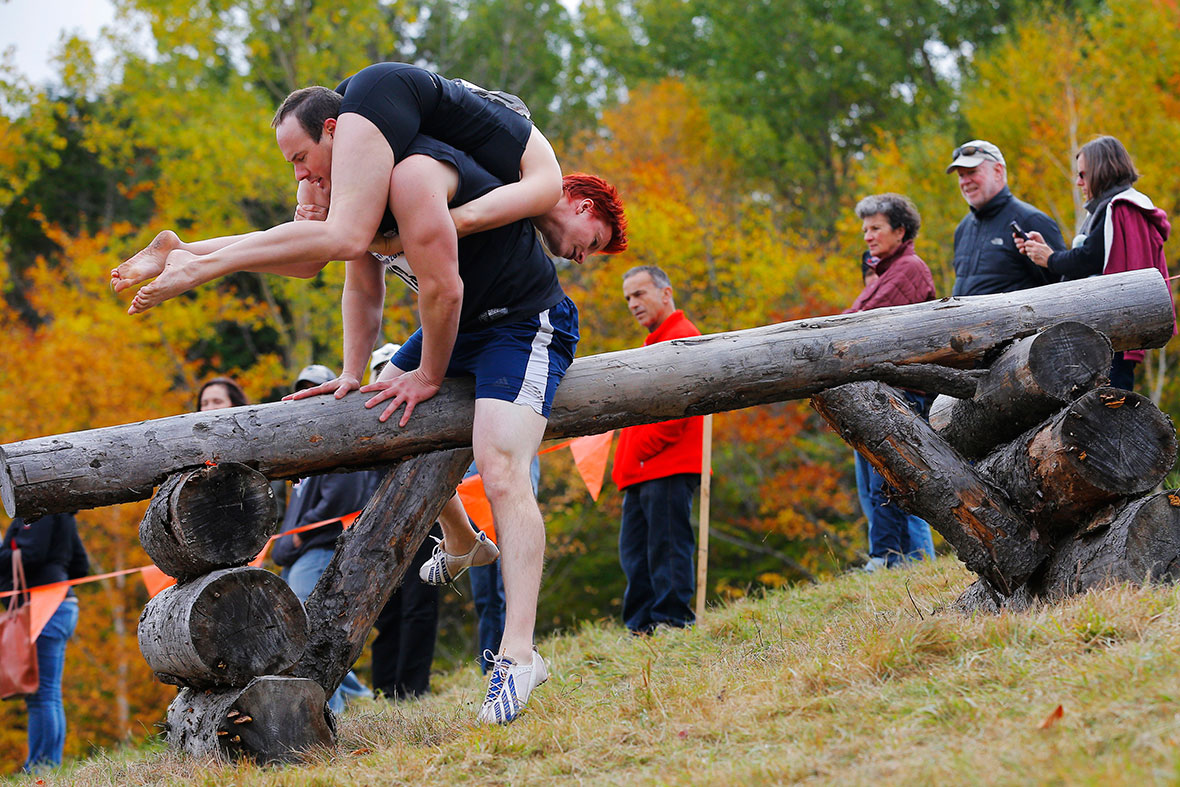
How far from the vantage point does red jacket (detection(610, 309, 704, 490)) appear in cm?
602

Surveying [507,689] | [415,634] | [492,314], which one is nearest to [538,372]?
[492,314]

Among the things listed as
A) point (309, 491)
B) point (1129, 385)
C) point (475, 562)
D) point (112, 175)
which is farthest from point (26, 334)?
point (1129, 385)

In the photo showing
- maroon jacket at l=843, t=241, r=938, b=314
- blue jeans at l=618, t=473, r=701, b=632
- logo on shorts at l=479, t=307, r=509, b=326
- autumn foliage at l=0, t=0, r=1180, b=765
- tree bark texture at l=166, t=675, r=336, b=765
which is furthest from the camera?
autumn foliage at l=0, t=0, r=1180, b=765

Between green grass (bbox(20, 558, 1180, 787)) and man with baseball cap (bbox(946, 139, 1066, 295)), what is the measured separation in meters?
2.42

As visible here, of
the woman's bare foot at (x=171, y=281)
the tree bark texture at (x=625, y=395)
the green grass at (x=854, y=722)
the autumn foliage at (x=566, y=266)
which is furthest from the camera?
the autumn foliage at (x=566, y=266)

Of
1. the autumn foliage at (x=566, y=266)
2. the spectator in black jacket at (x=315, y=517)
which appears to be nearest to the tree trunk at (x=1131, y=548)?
the spectator in black jacket at (x=315, y=517)

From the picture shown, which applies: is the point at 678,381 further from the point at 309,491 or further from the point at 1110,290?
the point at 309,491

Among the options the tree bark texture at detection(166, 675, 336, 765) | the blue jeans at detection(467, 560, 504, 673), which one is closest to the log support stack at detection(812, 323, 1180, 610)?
the tree bark texture at detection(166, 675, 336, 765)

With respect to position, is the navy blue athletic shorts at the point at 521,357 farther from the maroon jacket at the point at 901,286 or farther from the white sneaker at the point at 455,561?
the maroon jacket at the point at 901,286

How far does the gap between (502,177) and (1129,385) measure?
336 cm

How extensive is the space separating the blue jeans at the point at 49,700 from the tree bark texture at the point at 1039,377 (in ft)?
17.5

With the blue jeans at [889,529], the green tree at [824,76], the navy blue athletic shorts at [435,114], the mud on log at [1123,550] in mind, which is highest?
the green tree at [824,76]

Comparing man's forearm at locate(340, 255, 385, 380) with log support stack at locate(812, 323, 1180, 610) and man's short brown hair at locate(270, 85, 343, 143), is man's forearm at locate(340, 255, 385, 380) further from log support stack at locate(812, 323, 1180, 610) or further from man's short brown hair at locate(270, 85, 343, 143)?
log support stack at locate(812, 323, 1180, 610)

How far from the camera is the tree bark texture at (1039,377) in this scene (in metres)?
3.96
